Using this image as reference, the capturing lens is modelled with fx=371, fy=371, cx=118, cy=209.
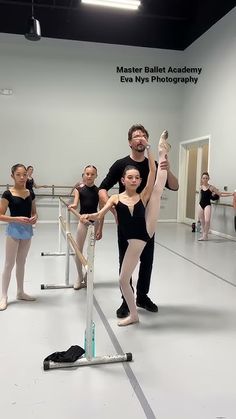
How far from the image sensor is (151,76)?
411 inches

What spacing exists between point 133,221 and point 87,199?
1443mm

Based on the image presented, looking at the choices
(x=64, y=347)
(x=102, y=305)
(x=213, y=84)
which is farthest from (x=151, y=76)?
(x=64, y=347)

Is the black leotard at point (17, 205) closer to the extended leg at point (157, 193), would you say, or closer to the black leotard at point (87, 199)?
the black leotard at point (87, 199)

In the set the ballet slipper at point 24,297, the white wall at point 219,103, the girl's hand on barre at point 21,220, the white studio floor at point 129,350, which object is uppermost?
the white wall at point 219,103

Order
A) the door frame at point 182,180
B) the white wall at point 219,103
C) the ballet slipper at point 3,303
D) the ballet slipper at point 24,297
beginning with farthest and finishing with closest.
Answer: the door frame at point 182,180 → the white wall at point 219,103 → the ballet slipper at point 24,297 → the ballet slipper at point 3,303

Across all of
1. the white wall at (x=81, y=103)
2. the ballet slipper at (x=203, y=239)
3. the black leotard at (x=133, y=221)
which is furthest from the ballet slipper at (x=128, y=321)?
the white wall at (x=81, y=103)

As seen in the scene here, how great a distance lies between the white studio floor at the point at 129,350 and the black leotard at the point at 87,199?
35.8 inches

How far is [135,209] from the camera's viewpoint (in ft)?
9.70

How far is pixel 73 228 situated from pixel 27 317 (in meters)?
5.65

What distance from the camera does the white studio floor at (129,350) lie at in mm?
2053

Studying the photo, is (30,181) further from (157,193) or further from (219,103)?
(157,193)

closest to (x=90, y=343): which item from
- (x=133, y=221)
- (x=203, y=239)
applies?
(x=133, y=221)

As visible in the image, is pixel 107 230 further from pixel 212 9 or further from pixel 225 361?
pixel 225 361

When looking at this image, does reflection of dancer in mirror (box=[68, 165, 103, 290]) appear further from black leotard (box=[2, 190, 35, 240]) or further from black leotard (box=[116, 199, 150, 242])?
black leotard (box=[116, 199, 150, 242])
